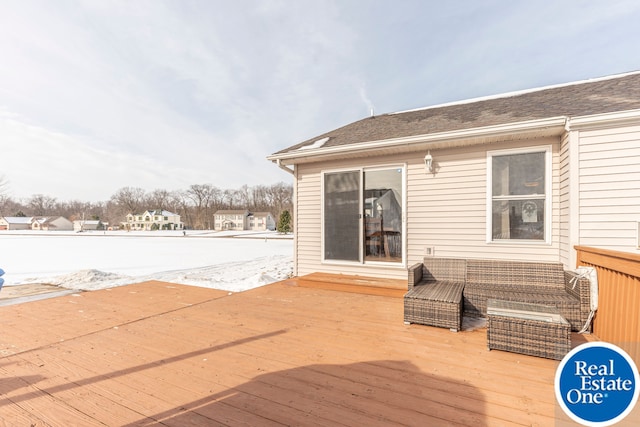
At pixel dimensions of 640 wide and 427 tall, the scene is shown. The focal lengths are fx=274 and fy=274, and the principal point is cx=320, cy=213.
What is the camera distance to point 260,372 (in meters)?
2.18

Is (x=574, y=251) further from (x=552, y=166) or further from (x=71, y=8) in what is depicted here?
(x=71, y=8)

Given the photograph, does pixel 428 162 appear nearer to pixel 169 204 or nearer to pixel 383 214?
pixel 383 214

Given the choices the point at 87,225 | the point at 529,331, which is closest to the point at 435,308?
the point at 529,331

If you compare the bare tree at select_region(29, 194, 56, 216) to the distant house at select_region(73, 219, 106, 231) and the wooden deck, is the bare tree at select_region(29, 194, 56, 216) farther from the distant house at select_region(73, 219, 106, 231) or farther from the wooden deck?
the wooden deck

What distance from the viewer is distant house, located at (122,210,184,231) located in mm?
51872

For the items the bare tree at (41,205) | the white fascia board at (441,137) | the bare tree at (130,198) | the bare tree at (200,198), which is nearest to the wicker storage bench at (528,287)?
the white fascia board at (441,137)

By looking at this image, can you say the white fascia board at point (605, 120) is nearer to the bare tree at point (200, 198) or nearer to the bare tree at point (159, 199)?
the bare tree at point (200, 198)

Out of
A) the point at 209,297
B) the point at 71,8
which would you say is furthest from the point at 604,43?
the point at 71,8

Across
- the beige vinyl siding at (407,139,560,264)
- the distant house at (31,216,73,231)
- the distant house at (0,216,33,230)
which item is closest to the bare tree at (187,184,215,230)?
the distant house at (31,216,73,231)

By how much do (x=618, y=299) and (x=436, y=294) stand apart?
1497mm

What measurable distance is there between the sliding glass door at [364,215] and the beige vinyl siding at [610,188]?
2331mm

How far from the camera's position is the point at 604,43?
21.2 ft

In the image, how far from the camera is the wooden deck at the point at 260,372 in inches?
65.8

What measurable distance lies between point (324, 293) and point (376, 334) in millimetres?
1800
